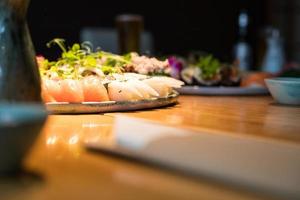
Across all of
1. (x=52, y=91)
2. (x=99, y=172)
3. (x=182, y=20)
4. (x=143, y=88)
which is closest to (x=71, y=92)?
(x=52, y=91)

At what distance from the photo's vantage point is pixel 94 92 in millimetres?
1116

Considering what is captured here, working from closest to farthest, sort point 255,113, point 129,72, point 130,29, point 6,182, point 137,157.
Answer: point 6,182, point 137,157, point 255,113, point 129,72, point 130,29

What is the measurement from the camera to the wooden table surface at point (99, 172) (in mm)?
487

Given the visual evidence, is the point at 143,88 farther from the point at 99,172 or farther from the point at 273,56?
the point at 273,56

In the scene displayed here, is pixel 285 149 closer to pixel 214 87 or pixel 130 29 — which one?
pixel 214 87

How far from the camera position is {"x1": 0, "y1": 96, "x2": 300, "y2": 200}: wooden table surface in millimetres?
487

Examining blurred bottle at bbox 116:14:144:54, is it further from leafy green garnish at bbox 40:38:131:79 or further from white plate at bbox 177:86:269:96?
leafy green garnish at bbox 40:38:131:79

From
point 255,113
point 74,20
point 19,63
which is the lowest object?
point 255,113

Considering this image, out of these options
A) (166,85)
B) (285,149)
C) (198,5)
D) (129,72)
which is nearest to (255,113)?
(166,85)

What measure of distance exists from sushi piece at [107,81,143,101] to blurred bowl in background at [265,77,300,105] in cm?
43

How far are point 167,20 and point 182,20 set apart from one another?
192mm

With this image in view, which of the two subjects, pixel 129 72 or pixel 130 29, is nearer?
pixel 129 72

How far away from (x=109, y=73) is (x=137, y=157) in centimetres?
64

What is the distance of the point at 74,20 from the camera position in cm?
381
